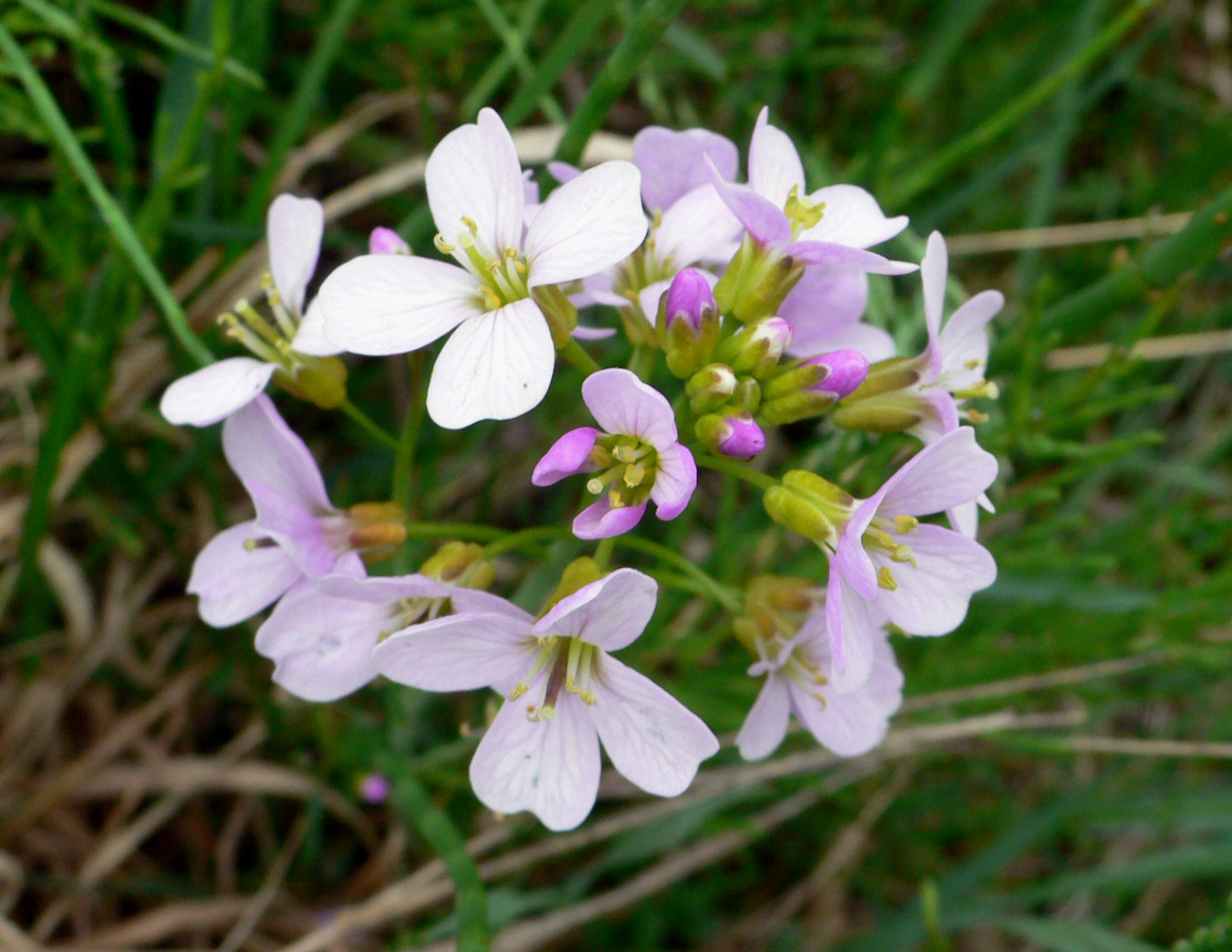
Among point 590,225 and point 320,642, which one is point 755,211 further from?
point 320,642

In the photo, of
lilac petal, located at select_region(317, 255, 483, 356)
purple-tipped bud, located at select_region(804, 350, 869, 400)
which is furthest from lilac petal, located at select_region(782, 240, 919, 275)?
lilac petal, located at select_region(317, 255, 483, 356)

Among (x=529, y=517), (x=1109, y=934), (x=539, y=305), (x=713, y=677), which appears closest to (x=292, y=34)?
(x=529, y=517)

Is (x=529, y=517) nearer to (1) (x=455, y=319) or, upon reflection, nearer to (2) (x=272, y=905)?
(2) (x=272, y=905)

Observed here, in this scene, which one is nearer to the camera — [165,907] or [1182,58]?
[165,907]

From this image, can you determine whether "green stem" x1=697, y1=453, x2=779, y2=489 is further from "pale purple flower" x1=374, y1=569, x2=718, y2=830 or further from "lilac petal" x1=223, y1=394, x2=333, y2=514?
"lilac petal" x1=223, y1=394, x2=333, y2=514

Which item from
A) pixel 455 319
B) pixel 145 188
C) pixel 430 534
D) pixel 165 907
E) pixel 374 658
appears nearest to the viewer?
pixel 374 658

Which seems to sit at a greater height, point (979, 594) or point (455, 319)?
point (455, 319)

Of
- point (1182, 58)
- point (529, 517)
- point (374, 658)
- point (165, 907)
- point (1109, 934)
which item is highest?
point (374, 658)

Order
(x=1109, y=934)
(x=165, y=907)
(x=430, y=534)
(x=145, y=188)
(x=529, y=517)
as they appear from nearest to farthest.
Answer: (x=430, y=534) < (x=1109, y=934) < (x=165, y=907) < (x=145, y=188) < (x=529, y=517)
